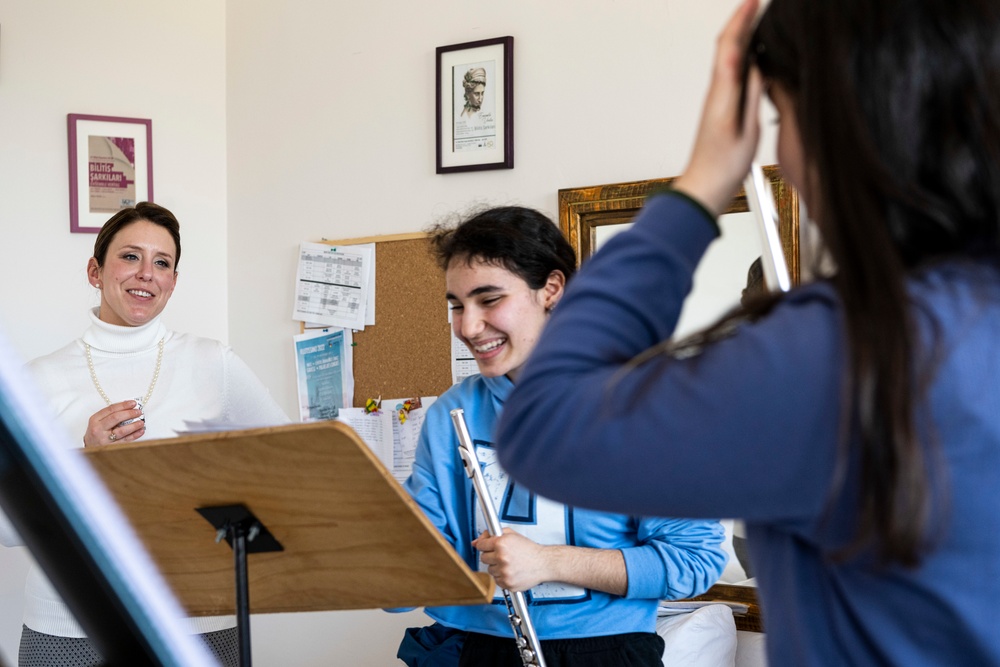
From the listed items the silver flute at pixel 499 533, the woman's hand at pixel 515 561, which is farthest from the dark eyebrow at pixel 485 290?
the woman's hand at pixel 515 561

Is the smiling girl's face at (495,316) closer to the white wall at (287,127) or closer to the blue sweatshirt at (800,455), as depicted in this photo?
the white wall at (287,127)

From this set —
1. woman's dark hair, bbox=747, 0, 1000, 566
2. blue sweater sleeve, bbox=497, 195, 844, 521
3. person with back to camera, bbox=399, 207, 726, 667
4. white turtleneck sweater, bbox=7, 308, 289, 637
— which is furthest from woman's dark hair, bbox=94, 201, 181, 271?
woman's dark hair, bbox=747, 0, 1000, 566

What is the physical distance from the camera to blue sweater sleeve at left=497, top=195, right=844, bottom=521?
58 cm

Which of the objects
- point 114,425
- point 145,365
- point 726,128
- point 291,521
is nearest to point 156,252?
point 145,365

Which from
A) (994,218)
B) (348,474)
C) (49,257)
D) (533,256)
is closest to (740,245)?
(533,256)

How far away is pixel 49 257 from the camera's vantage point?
302 cm

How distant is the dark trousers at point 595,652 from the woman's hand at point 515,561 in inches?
4.9

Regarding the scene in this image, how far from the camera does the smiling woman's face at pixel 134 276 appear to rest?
2.37 meters

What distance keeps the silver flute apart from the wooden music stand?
336mm

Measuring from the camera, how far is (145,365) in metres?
2.40

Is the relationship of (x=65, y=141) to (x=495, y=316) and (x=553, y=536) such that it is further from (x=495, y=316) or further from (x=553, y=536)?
(x=553, y=536)

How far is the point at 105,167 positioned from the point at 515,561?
213 cm

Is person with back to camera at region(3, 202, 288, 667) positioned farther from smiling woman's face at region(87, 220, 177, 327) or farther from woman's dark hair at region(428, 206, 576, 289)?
woman's dark hair at region(428, 206, 576, 289)

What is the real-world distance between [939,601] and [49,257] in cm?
292
